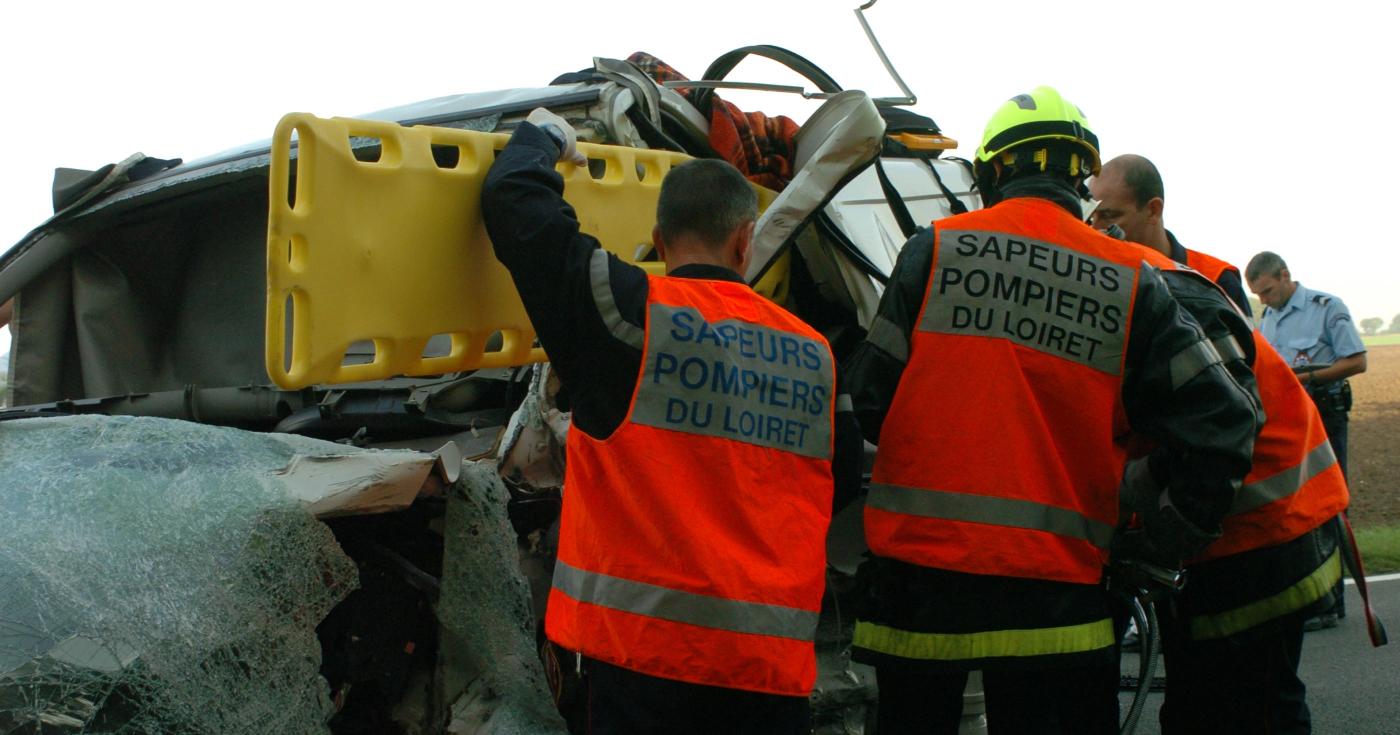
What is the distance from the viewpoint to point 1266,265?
616 cm

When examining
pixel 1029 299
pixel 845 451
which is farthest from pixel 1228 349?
pixel 845 451

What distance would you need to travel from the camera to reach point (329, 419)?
127 inches

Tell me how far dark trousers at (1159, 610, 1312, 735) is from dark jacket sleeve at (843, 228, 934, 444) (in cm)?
103

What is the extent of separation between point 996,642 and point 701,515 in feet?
2.30

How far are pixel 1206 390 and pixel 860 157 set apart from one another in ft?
3.50

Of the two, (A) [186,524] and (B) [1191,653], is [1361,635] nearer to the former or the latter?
(B) [1191,653]

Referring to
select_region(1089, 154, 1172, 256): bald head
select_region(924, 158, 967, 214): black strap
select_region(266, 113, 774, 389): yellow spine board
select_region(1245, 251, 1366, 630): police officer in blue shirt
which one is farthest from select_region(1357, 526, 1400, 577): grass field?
select_region(266, 113, 774, 389): yellow spine board

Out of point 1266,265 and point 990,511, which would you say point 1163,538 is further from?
point 1266,265

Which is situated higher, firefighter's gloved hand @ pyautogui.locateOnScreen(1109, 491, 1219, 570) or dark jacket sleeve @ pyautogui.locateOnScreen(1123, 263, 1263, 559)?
dark jacket sleeve @ pyautogui.locateOnScreen(1123, 263, 1263, 559)

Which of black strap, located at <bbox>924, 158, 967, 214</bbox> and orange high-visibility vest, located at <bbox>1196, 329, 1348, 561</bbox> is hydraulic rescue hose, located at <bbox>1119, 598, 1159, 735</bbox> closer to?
orange high-visibility vest, located at <bbox>1196, 329, 1348, 561</bbox>

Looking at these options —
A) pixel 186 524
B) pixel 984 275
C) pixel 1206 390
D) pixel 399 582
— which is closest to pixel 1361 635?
pixel 1206 390

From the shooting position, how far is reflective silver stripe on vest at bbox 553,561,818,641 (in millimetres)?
1829

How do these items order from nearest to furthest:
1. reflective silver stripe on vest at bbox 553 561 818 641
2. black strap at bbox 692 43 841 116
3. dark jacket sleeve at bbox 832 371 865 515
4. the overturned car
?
reflective silver stripe on vest at bbox 553 561 818 641
the overturned car
dark jacket sleeve at bbox 832 371 865 515
black strap at bbox 692 43 841 116

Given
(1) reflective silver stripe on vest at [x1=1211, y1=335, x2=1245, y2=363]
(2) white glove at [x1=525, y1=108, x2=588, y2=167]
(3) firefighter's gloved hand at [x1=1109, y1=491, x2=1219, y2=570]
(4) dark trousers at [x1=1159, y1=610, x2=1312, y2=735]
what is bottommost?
(4) dark trousers at [x1=1159, y1=610, x2=1312, y2=735]
